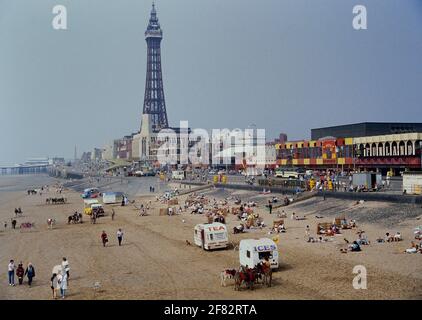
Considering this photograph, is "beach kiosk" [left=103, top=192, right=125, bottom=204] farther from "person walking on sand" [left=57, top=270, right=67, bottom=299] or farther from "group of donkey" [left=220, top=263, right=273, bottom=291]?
"group of donkey" [left=220, top=263, right=273, bottom=291]

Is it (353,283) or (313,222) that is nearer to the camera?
(353,283)

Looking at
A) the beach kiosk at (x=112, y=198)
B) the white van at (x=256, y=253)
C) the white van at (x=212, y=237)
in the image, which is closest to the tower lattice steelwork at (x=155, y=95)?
the beach kiosk at (x=112, y=198)

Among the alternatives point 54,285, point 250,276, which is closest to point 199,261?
point 250,276

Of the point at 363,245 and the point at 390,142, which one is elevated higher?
the point at 390,142
